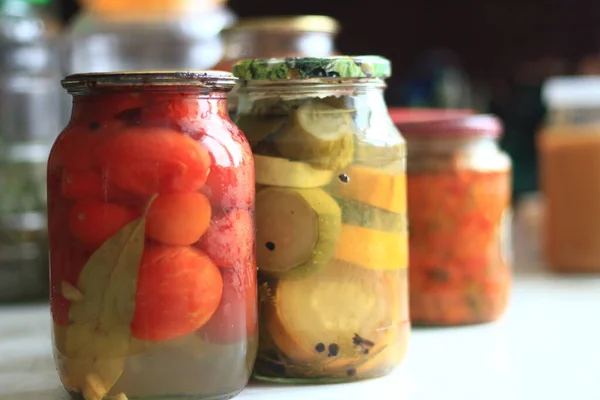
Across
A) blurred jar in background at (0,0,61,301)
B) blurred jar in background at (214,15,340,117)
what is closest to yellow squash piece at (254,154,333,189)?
blurred jar in background at (214,15,340,117)

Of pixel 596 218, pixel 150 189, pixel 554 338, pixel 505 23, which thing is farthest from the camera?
Result: pixel 505 23

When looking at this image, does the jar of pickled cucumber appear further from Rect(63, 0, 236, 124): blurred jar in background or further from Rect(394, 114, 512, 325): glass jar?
Rect(63, 0, 236, 124): blurred jar in background

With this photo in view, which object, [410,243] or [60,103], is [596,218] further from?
[60,103]

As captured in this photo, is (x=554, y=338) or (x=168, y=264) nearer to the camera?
(x=168, y=264)

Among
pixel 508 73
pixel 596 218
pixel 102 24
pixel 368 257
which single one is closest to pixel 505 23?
pixel 508 73

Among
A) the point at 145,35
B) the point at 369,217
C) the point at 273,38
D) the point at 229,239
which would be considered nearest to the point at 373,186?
the point at 369,217

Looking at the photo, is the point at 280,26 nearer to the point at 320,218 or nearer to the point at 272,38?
the point at 272,38

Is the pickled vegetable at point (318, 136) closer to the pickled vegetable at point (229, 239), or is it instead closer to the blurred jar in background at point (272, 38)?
the pickled vegetable at point (229, 239)
